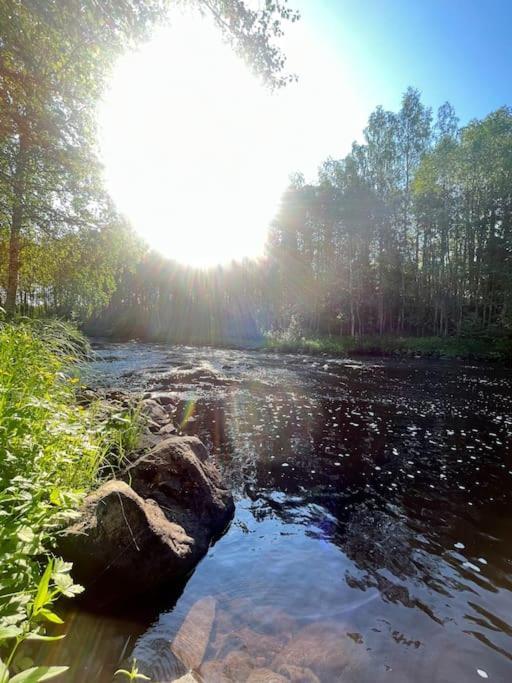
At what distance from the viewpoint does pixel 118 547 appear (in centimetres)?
283

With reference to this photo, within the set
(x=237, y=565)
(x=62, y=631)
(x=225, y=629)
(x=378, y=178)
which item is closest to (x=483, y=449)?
(x=237, y=565)

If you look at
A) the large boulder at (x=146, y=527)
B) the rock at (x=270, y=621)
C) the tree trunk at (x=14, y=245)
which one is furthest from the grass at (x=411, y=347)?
the rock at (x=270, y=621)

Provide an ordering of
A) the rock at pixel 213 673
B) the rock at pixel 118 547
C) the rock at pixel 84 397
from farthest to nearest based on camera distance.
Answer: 1. the rock at pixel 84 397
2. the rock at pixel 118 547
3. the rock at pixel 213 673

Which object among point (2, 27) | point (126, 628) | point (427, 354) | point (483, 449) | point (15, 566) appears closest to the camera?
point (15, 566)

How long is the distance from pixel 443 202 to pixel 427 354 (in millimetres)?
11866

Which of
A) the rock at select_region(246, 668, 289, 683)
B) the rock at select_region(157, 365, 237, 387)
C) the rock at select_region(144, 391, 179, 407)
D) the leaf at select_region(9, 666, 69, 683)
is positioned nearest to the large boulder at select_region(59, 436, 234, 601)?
the rock at select_region(246, 668, 289, 683)

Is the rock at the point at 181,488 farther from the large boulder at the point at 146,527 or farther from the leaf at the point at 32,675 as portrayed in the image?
the leaf at the point at 32,675

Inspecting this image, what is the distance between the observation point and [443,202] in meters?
28.5

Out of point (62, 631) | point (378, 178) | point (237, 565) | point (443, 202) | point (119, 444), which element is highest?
point (378, 178)

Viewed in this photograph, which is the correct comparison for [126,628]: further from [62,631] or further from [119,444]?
[119,444]

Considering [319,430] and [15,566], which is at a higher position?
[15,566]

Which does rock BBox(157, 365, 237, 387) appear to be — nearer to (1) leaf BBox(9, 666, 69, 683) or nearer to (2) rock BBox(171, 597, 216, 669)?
(2) rock BBox(171, 597, 216, 669)

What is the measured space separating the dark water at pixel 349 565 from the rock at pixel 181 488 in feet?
0.80

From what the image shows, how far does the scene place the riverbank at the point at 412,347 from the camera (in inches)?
981
